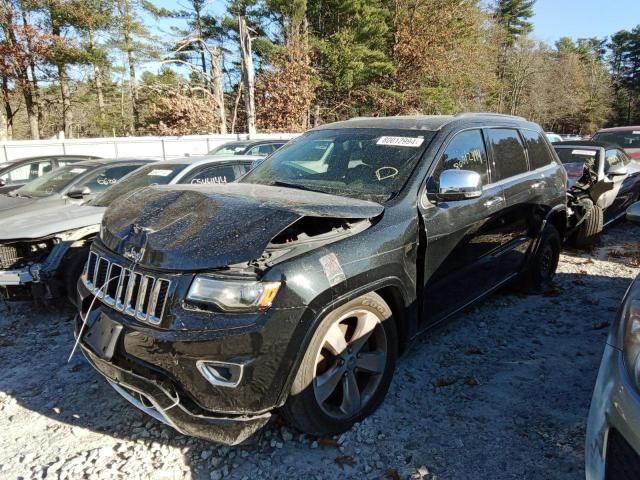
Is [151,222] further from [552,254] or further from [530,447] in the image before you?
[552,254]

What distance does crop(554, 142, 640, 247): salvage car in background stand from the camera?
Result: 253 inches

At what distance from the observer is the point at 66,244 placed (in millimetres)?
4375

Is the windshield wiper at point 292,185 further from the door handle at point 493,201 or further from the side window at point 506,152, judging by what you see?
the side window at point 506,152

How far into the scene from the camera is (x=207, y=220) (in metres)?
2.41

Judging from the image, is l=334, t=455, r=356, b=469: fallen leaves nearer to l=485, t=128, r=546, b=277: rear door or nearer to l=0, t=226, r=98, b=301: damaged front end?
l=485, t=128, r=546, b=277: rear door

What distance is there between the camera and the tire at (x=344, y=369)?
232 cm

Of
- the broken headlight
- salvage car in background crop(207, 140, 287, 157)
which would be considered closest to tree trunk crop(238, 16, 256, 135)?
salvage car in background crop(207, 140, 287, 157)

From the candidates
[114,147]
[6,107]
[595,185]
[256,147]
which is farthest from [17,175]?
[6,107]

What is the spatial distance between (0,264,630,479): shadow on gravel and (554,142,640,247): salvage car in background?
7.69 ft

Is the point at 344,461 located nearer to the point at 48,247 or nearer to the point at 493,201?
the point at 493,201

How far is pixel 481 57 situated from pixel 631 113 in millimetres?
34737

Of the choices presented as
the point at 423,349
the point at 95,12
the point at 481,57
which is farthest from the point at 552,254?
the point at 481,57

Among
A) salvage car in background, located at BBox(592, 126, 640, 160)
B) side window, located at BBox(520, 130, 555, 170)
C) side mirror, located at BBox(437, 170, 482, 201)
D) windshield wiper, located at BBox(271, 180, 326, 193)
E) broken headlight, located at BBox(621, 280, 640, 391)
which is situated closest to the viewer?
broken headlight, located at BBox(621, 280, 640, 391)

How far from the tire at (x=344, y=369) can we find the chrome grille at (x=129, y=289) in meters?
0.78
